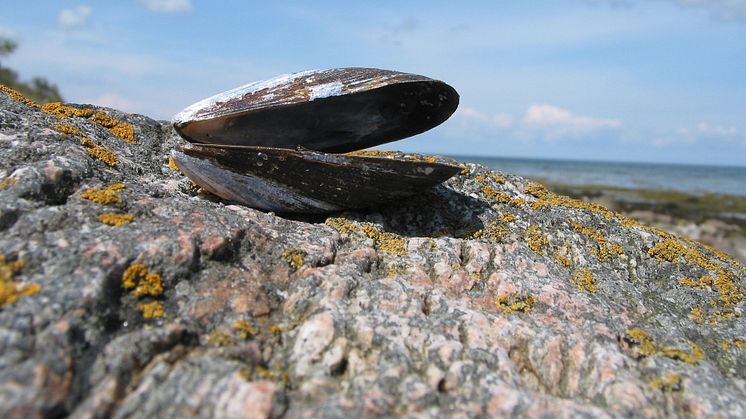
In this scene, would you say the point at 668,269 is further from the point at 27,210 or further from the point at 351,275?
the point at 27,210

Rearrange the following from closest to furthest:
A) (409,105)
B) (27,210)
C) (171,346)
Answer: (171,346)
(27,210)
(409,105)

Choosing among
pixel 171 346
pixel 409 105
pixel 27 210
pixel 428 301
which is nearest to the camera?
pixel 171 346

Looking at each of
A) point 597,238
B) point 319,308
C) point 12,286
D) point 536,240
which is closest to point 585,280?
point 536,240

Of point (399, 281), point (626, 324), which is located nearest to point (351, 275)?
point (399, 281)

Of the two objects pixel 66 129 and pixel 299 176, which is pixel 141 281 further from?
pixel 66 129

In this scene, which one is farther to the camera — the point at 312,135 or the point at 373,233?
the point at 312,135

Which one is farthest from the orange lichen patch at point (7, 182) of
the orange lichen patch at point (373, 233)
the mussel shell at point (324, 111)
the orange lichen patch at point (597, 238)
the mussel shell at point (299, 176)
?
the orange lichen patch at point (597, 238)
